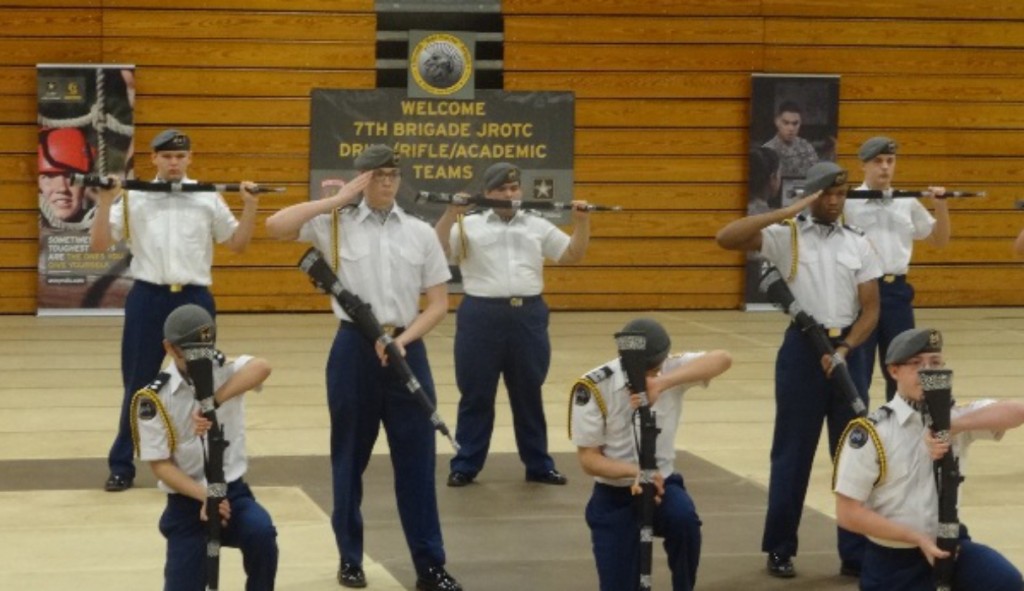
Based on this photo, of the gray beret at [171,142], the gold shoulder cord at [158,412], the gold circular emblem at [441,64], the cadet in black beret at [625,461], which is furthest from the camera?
the gold circular emblem at [441,64]

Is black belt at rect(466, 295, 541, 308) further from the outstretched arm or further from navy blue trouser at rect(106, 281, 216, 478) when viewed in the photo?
the outstretched arm

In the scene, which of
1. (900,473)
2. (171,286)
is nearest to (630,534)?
(900,473)

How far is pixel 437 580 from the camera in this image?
9.05 meters

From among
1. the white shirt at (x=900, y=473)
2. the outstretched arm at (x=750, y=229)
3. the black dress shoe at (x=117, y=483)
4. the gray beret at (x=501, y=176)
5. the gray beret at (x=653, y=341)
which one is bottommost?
the black dress shoe at (x=117, y=483)

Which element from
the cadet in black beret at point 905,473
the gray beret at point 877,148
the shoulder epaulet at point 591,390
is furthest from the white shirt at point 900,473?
the gray beret at point 877,148

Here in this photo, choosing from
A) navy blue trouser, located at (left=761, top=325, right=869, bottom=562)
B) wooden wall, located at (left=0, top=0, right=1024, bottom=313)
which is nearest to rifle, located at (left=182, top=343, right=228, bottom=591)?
navy blue trouser, located at (left=761, top=325, right=869, bottom=562)

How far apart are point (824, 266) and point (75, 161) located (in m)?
10.6

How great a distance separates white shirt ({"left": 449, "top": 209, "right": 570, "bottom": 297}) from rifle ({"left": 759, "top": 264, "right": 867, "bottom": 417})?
7.84ft

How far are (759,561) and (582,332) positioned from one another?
28.1 feet

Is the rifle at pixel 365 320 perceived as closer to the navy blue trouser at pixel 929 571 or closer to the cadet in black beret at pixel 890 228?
the navy blue trouser at pixel 929 571

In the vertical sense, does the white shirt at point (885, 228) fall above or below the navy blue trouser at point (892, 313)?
above

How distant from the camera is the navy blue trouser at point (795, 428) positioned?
950cm

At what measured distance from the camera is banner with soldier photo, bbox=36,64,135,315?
18.4 metres

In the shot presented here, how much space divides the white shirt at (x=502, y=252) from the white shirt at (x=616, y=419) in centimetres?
365
